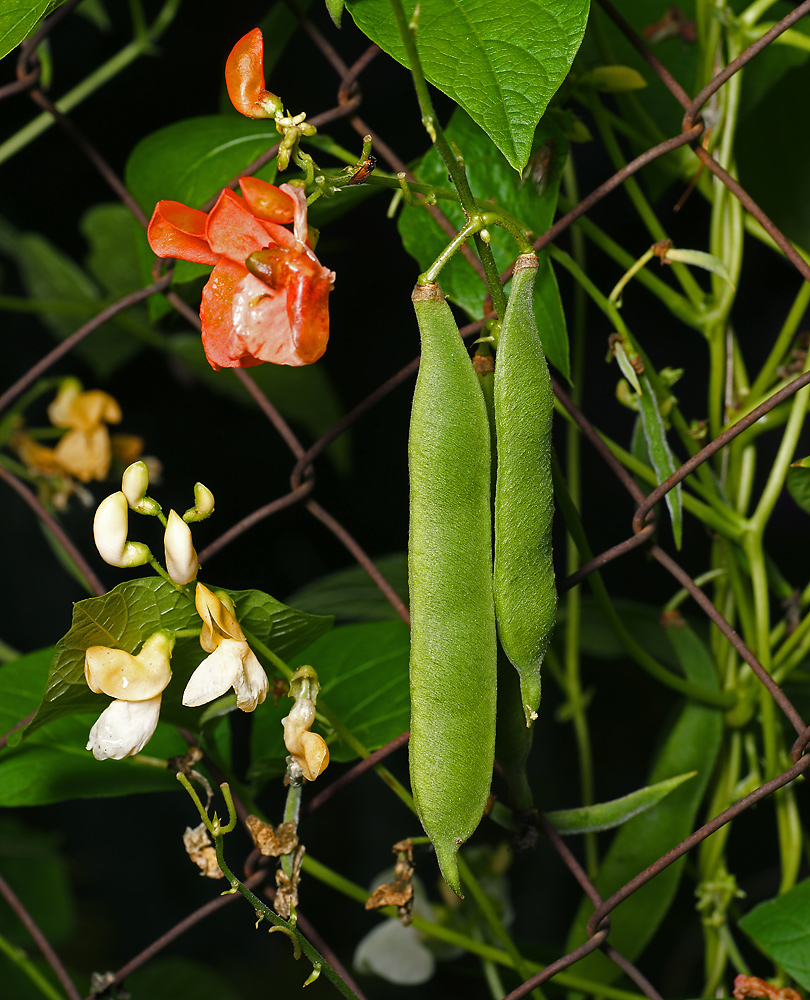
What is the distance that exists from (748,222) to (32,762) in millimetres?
650

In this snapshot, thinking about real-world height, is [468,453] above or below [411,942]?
above

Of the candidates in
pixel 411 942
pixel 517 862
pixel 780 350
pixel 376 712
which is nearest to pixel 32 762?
pixel 376 712

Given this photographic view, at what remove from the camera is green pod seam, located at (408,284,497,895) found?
37 centimetres

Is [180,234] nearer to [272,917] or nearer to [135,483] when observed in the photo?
[135,483]

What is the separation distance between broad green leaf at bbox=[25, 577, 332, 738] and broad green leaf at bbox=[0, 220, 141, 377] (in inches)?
26.0

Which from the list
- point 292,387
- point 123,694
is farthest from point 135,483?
point 292,387

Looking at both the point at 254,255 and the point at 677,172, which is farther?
the point at 677,172

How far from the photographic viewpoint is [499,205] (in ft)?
1.62

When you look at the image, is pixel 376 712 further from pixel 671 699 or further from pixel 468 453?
pixel 671 699

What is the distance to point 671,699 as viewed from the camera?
1324 millimetres

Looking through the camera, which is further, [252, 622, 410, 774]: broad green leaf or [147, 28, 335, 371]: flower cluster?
[252, 622, 410, 774]: broad green leaf

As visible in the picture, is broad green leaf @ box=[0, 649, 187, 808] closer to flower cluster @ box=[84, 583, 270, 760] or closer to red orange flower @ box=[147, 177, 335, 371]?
flower cluster @ box=[84, 583, 270, 760]

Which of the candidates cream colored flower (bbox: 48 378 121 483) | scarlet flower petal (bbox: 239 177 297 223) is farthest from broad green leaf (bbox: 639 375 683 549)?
cream colored flower (bbox: 48 378 121 483)

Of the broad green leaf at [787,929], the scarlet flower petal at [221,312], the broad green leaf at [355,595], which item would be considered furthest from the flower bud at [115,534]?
the broad green leaf at [787,929]
